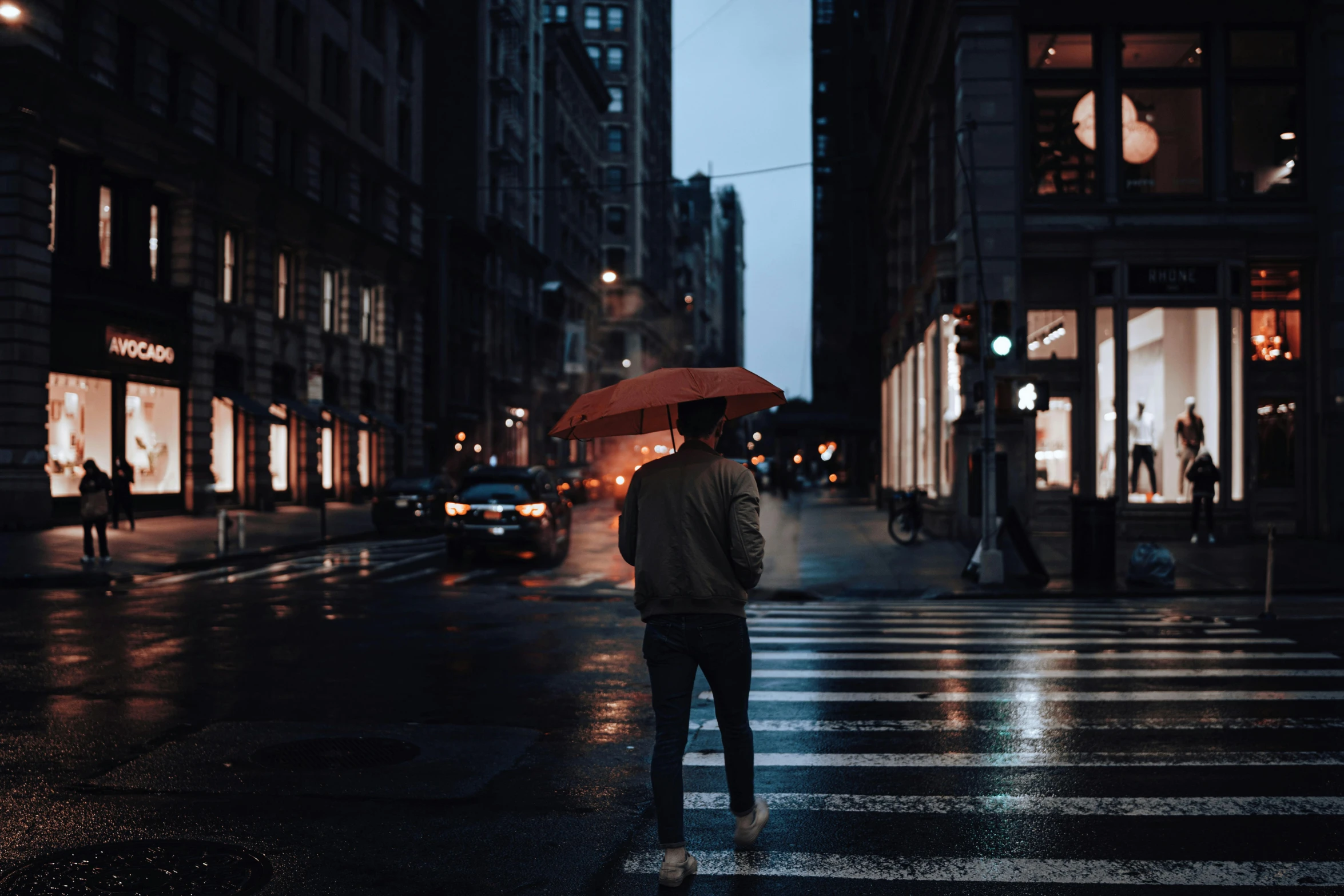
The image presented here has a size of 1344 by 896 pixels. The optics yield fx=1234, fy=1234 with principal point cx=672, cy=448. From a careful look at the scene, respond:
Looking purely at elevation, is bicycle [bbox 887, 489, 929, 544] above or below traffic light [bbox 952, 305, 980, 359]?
below

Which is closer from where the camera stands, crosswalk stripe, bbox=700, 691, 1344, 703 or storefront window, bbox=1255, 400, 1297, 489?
crosswalk stripe, bbox=700, 691, 1344, 703

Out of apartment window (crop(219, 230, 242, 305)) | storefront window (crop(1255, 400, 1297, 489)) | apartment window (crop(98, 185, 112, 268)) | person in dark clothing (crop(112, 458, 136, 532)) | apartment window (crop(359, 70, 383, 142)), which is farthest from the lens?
apartment window (crop(359, 70, 383, 142))

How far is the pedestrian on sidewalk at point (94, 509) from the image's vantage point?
68.4 feet

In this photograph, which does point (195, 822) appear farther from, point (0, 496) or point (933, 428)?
point (933, 428)

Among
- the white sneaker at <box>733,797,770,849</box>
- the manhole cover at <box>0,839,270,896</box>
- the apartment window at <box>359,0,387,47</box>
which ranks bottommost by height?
the manhole cover at <box>0,839,270,896</box>

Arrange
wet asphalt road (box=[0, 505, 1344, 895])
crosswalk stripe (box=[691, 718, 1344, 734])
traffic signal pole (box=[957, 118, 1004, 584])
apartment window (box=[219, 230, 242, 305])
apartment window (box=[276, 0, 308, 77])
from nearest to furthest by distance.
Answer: wet asphalt road (box=[0, 505, 1344, 895]), crosswalk stripe (box=[691, 718, 1344, 734]), traffic signal pole (box=[957, 118, 1004, 584]), apartment window (box=[219, 230, 242, 305]), apartment window (box=[276, 0, 308, 77])

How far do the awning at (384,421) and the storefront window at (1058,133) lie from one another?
2837cm

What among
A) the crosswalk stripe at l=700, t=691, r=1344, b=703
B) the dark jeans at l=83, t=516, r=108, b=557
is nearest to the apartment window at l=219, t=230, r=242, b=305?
the dark jeans at l=83, t=516, r=108, b=557

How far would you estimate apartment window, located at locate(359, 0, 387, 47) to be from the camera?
47.8 metres

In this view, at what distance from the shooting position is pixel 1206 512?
81.6 feet

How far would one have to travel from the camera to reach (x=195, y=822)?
5816 millimetres

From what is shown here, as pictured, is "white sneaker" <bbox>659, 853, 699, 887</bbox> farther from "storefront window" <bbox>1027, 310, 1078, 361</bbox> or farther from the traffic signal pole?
"storefront window" <bbox>1027, 310, 1078, 361</bbox>

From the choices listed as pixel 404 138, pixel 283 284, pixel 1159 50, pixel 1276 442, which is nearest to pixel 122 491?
pixel 283 284

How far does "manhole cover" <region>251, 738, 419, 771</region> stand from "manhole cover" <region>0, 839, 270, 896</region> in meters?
1.50
